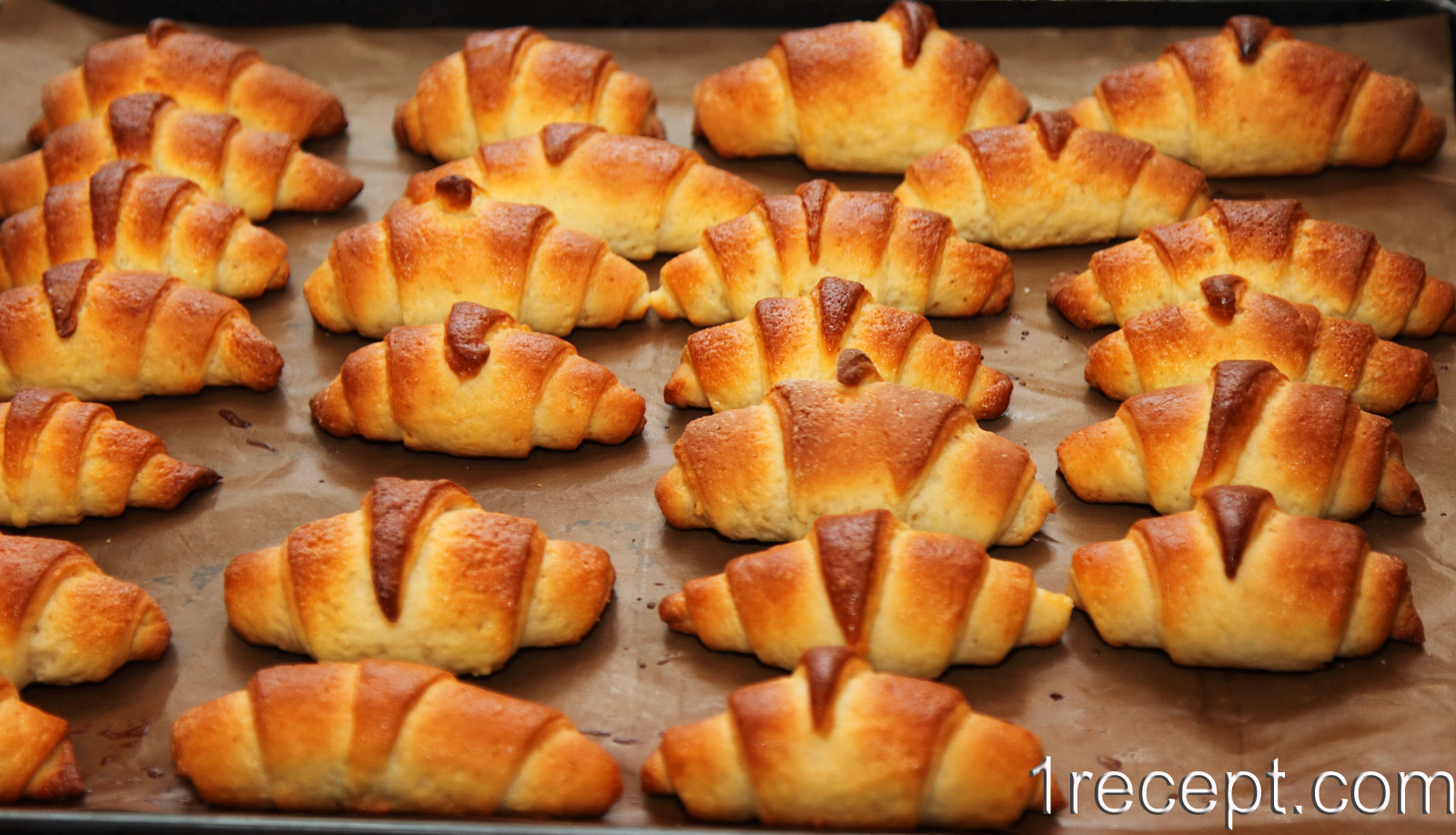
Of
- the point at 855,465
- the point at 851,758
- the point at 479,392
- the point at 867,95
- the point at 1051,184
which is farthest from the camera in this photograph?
the point at 867,95

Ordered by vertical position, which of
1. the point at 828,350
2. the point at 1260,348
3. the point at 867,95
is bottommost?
the point at 1260,348

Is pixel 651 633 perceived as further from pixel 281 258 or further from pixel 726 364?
pixel 281 258

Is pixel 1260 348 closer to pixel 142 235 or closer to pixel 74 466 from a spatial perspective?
pixel 74 466

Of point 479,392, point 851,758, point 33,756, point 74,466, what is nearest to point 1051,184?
point 479,392

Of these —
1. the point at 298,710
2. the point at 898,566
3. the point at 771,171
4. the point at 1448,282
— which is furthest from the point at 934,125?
the point at 298,710

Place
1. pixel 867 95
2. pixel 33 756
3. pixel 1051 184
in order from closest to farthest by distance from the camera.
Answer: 1. pixel 33 756
2. pixel 1051 184
3. pixel 867 95
